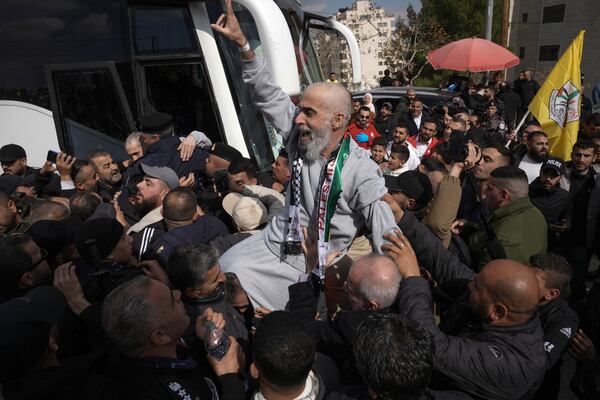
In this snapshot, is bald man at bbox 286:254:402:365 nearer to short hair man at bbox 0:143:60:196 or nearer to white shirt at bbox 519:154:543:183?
white shirt at bbox 519:154:543:183

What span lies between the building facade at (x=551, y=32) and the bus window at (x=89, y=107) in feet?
79.3

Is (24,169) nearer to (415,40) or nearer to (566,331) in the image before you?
(566,331)

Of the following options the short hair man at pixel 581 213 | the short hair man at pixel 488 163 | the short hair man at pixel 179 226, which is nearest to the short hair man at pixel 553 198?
the short hair man at pixel 581 213

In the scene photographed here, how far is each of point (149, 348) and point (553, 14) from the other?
3367 centimetres

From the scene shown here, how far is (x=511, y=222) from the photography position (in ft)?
9.79

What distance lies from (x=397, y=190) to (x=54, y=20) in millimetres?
4117

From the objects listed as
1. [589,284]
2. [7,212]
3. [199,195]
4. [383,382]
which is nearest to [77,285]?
[7,212]

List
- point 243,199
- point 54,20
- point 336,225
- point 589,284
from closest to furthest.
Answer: point 336,225, point 243,199, point 54,20, point 589,284

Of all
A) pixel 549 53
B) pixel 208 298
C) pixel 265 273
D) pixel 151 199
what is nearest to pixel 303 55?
pixel 151 199

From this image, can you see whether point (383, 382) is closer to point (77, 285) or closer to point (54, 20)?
point (77, 285)

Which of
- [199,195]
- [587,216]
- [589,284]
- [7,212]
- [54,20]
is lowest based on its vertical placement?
[589,284]

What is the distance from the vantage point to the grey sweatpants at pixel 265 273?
2.70 m

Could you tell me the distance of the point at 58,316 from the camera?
2.14m

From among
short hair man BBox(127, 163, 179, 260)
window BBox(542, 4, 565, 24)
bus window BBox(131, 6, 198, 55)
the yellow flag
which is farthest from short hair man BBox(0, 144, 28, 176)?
window BBox(542, 4, 565, 24)
